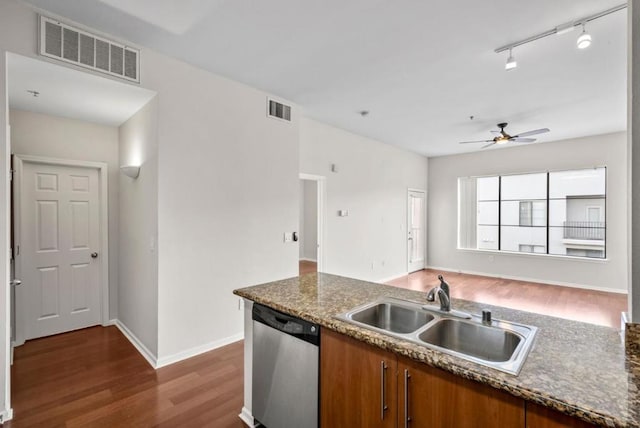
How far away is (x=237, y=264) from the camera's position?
3525 millimetres

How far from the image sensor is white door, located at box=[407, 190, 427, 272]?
24.3 ft

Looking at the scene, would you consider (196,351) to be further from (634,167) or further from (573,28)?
(573,28)

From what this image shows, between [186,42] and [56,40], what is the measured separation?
3.09 feet

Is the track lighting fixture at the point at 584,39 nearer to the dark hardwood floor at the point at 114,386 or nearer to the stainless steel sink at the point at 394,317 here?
the stainless steel sink at the point at 394,317

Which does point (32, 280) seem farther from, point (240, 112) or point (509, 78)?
point (509, 78)

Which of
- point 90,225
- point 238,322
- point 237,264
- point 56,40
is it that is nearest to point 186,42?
point 56,40

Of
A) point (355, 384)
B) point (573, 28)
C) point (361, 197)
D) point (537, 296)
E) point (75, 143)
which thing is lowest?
point (537, 296)

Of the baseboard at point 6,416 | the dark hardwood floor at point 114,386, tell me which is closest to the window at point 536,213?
the dark hardwood floor at point 114,386

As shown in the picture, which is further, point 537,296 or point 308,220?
point 308,220

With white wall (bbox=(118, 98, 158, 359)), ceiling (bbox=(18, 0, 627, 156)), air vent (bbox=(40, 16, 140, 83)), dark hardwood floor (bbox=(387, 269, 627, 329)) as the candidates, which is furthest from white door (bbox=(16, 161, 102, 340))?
dark hardwood floor (bbox=(387, 269, 627, 329))

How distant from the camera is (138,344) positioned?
3.29 m

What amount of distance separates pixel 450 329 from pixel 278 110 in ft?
Result: 10.8

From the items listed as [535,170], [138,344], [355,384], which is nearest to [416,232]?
[535,170]

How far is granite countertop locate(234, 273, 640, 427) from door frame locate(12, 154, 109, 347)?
3151mm
